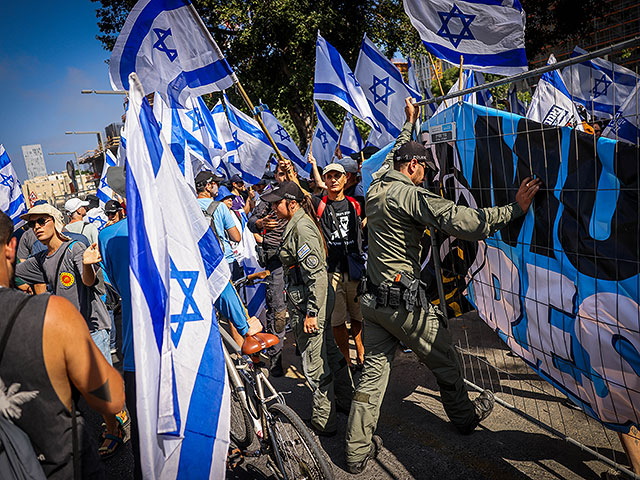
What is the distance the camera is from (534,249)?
2828 mm

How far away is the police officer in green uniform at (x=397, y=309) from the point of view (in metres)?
3.23

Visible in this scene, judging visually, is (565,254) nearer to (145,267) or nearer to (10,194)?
(145,267)

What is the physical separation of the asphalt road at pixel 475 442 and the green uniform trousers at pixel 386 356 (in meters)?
0.34

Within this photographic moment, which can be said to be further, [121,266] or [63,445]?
[121,266]

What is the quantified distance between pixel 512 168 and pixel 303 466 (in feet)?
7.70

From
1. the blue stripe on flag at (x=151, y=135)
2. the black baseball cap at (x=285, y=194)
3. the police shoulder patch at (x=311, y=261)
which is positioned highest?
the blue stripe on flag at (x=151, y=135)

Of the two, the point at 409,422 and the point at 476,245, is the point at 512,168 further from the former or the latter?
the point at 409,422

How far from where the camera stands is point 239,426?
3.69 m

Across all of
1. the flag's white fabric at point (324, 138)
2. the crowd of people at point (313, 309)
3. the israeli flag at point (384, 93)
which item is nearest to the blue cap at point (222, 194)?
the flag's white fabric at point (324, 138)

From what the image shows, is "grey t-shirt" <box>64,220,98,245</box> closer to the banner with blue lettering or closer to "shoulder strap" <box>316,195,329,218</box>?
"shoulder strap" <box>316,195,329,218</box>

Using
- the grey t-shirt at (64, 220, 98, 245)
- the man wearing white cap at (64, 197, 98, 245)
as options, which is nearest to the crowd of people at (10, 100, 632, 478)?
the grey t-shirt at (64, 220, 98, 245)

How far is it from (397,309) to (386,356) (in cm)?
39

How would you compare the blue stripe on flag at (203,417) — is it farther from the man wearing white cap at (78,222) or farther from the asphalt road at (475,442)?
the man wearing white cap at (78,222)

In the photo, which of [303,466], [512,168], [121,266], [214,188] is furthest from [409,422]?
[214,188]
